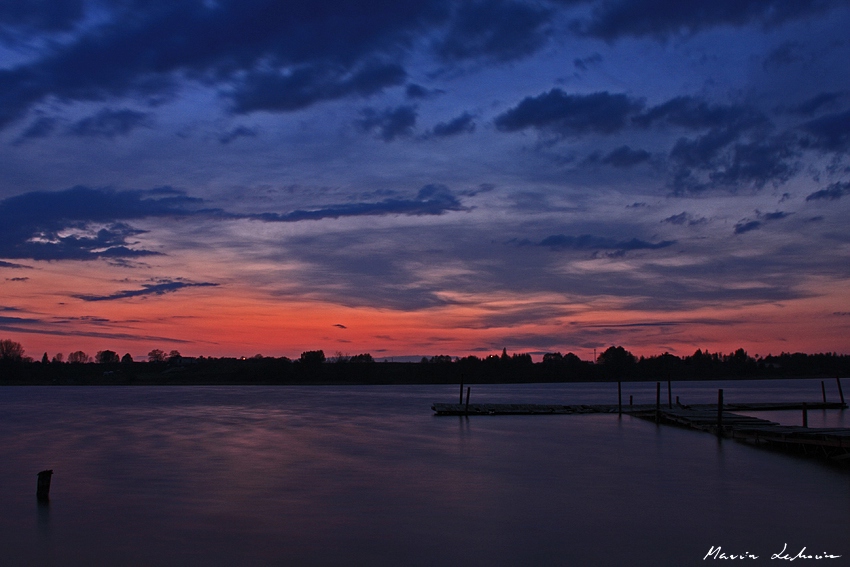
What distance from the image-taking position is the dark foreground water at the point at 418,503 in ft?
44.0

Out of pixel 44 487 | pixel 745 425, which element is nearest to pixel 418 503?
pixel 44 487

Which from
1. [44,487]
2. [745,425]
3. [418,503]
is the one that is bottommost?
[418,503]

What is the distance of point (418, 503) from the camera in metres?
18.0

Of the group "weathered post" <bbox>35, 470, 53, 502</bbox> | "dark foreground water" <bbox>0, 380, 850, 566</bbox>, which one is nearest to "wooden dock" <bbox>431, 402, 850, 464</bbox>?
"dark foreground water" <bbox>0, 380, 850, 566</bbox>

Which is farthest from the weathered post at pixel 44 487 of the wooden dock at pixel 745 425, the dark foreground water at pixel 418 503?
the wooden dock at pixel 745 425

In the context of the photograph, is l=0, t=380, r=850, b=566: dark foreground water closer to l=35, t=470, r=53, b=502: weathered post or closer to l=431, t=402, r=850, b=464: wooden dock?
l=35, t=470, r=53, b=502: weathered post

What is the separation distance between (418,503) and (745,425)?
22338 mm

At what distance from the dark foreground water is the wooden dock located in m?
0.91

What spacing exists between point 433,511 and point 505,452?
497 inches

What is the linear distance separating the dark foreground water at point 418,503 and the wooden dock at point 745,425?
0.91 metres

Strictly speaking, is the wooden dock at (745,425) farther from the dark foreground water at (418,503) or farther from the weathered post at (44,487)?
the weathered post at (44,487)

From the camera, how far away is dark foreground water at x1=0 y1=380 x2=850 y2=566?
13.4 metres

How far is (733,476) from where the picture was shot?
71.8 feet

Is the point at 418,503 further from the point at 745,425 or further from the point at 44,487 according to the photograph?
the point at 745,425
